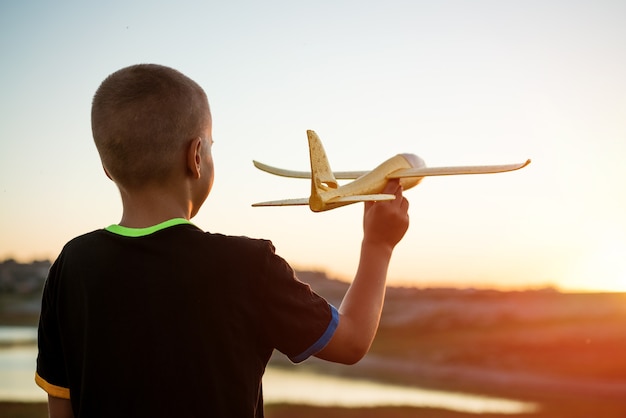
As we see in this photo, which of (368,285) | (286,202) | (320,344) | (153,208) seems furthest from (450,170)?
(153,208)

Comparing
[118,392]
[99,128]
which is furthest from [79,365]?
[99,128]

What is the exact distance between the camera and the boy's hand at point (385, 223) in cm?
243

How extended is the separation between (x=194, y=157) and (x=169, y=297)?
→ 0.41 meters

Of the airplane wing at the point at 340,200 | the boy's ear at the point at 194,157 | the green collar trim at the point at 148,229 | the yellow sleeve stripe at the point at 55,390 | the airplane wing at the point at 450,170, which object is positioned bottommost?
the yellow sleeve stripe at the point at 55,390

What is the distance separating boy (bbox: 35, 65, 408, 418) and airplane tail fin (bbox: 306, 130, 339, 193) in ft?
2.01

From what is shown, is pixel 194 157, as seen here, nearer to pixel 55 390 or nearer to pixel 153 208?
pixel 153 208

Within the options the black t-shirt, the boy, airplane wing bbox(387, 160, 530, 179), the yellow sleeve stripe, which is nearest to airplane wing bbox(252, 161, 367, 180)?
airplane wing bbox(387, 160, 530, 179)

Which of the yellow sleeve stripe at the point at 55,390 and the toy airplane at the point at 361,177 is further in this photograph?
the toy airplane at the point at 361,177

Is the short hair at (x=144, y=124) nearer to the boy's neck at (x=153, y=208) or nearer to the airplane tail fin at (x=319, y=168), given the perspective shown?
the boy's neck at (x=153, y=208)

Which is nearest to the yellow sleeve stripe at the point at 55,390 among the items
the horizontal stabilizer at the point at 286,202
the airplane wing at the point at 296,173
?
the horizontal stabilizer at the point at 286,202

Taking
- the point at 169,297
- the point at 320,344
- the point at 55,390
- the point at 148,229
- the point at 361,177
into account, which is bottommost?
the point at 55,390

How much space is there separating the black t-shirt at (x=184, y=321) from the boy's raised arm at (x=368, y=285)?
7 cm

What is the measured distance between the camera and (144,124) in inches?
81.2

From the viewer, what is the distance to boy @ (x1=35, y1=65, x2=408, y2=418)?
197 centimetres
